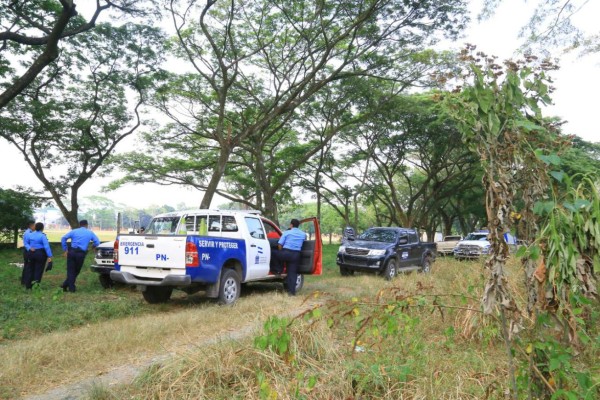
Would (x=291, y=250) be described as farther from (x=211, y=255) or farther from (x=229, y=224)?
(x=211, y=255)

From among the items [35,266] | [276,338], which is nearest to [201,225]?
[35,266]

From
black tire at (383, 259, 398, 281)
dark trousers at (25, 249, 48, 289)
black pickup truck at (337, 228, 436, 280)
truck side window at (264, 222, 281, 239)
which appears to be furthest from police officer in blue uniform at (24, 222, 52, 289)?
black tire at (383, 259, 398, 281)

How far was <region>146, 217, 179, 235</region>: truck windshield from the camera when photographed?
982cm

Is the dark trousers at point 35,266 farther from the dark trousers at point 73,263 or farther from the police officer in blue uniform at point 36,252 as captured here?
the dark trousers at point 73,263

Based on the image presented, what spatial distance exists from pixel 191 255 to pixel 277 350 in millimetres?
4504

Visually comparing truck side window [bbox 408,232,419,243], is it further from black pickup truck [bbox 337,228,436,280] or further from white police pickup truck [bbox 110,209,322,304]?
white police pickup truck [bbox 110,209,322,304]

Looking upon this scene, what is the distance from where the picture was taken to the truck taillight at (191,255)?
7.98m

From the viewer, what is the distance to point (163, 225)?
9914mm

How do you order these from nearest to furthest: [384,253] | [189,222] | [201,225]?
[201,225] < [189,222] < [384,253]

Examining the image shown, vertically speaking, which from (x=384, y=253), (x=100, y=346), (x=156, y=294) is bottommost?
(x=100, y=346)

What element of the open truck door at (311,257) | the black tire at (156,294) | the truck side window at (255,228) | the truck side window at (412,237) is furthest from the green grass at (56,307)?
the truck side window at (412,237)

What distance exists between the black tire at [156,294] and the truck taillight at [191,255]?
5.15 feet

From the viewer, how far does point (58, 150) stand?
73.5 feet

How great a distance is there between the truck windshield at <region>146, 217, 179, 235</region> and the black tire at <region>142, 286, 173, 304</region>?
4.10ft
